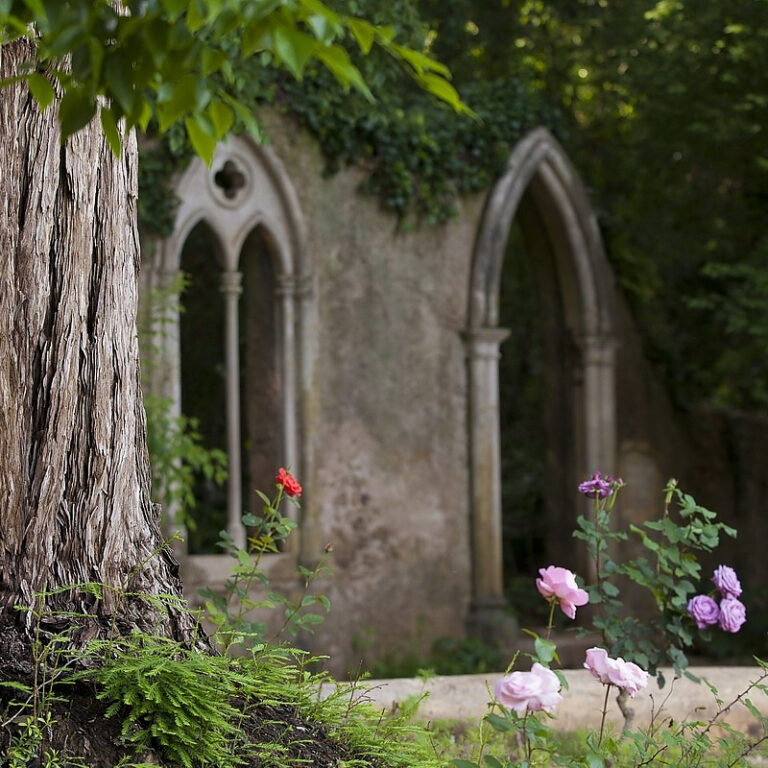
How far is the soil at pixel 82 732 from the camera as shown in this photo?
7.04 feet

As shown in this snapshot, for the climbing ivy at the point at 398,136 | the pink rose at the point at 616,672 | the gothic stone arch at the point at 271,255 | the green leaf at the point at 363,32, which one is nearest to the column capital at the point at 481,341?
the climbing ivy at the point at 398,136

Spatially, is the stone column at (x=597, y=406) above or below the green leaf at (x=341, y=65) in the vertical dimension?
below

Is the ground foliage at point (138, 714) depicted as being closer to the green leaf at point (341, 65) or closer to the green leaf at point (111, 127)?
the green leaf at point (111, 127)

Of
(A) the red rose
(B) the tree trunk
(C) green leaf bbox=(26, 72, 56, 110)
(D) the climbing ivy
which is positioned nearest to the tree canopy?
(C) green leaf bbox=(26, 72, 56, 110)

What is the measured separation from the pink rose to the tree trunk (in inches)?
33.2

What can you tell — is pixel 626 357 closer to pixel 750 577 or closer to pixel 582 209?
pixel 582 209

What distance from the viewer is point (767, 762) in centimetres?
332

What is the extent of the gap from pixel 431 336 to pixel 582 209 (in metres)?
1.61

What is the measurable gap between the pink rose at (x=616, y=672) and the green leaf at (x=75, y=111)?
1404 millimetres

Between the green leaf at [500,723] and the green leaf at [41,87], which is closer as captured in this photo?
the green leaf at [41,87]

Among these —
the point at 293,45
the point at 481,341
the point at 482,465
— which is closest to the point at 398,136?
the point at 481,341

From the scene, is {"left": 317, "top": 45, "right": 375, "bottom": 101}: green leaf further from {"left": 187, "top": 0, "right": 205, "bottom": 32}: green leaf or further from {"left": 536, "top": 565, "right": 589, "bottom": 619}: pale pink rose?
{"left": 536, "top": 565, "right": 589, "bottom": 619}: pale pink rose

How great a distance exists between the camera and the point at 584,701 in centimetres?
360

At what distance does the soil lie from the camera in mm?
2146
